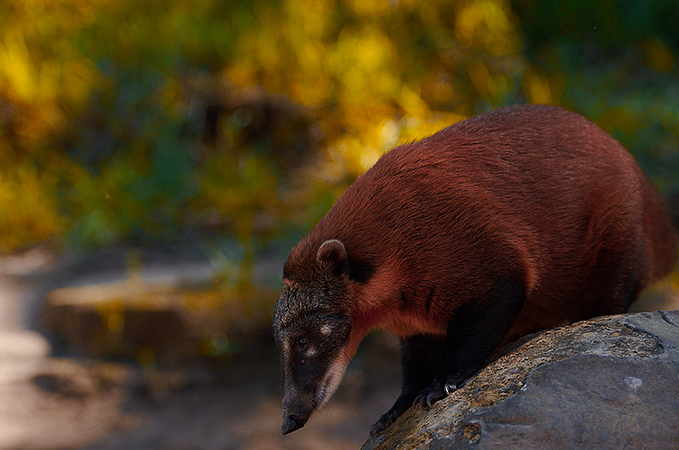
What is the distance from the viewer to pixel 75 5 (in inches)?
369

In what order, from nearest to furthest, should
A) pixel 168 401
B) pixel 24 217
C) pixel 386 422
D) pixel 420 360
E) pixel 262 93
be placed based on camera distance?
pixel 386 422 < pixel 420 360 < pixel 168 401 < pixel 24 217 < pixel 262 93

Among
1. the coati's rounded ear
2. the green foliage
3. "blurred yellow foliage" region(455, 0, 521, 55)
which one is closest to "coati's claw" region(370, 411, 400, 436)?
the coati's rounded ear

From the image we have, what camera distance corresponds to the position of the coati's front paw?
269cm

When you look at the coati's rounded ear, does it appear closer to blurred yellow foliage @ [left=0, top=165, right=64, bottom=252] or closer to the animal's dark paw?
the animal's dark paw

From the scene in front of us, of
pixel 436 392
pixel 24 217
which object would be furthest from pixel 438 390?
pixel 24 217

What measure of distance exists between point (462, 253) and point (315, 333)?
2.24ft

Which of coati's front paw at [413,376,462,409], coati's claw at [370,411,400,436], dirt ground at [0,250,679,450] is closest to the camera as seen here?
coati's front paw at [413,376,462,409]

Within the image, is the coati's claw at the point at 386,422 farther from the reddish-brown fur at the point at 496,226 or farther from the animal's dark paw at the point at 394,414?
the reddish-brown fur at the point at 496,226

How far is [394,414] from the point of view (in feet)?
9.99

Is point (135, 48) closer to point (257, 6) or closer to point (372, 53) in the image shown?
point (257, 6)

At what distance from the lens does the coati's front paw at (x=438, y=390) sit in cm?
269

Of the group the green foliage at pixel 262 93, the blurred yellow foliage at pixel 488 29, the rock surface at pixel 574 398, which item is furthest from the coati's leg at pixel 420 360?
the blurred yellow foliage at pixel 488 29

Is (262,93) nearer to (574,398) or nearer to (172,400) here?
(172,400)

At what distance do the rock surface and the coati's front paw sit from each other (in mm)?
35
